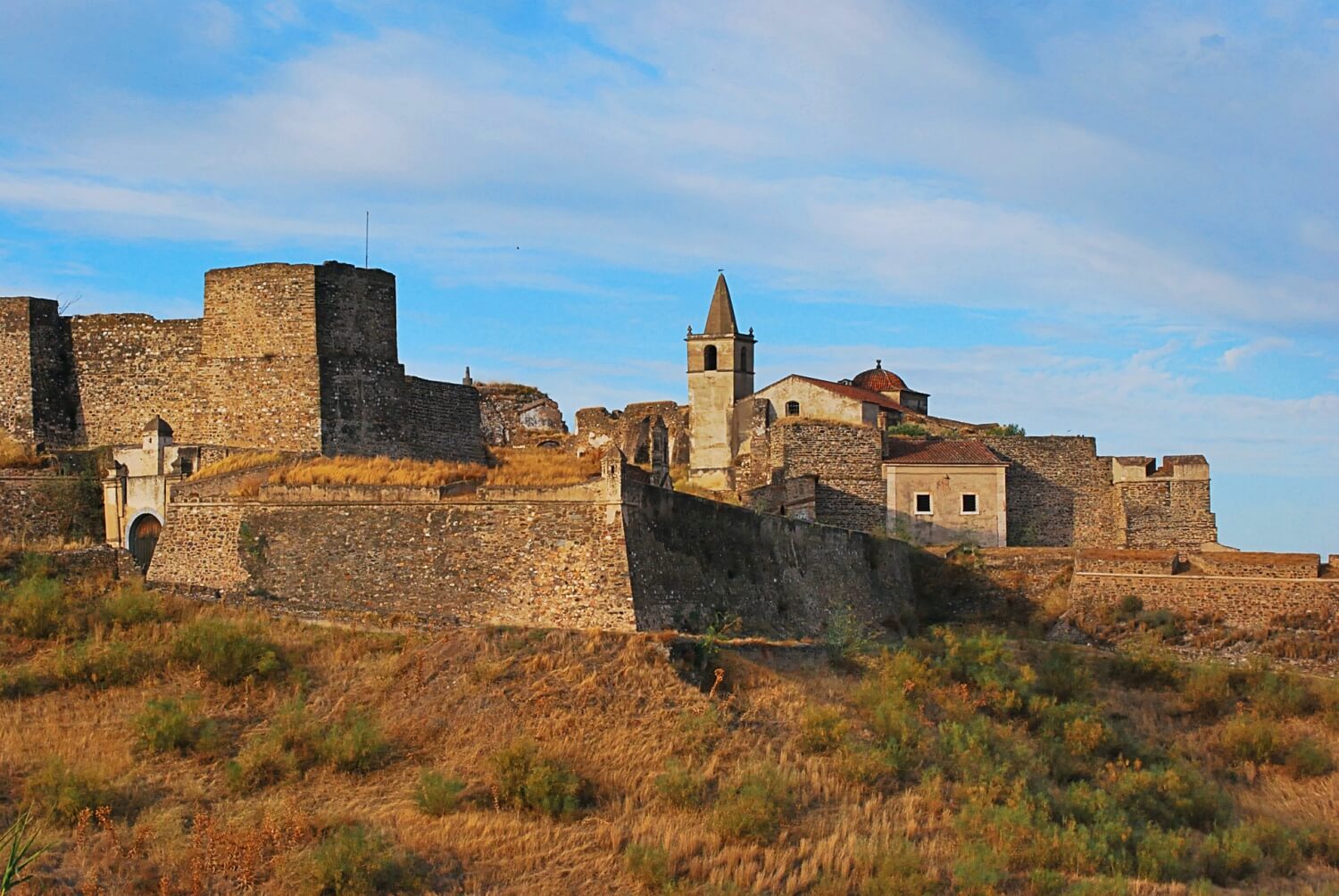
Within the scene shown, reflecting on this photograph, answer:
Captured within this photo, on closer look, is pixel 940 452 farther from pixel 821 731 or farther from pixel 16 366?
pixel 16 366

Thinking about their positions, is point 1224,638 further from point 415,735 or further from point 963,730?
point 415,735

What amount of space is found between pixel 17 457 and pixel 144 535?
3013 millimetres

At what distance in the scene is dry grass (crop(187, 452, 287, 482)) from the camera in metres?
26.9

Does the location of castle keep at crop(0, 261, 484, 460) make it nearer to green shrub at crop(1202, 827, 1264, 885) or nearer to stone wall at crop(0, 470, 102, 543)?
stone wall at crop(0, 470, 102, 543)

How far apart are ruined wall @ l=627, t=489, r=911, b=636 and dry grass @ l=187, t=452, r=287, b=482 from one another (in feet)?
23.1

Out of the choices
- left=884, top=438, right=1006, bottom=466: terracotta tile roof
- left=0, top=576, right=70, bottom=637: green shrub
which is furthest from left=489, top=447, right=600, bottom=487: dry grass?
left=884, top=438, right=1006, bottom=466: terracotta tile roof

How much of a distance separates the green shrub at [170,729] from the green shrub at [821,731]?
739 centimetres

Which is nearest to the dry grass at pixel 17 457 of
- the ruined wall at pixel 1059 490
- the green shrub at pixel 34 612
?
the green shrub at pixel 34 612

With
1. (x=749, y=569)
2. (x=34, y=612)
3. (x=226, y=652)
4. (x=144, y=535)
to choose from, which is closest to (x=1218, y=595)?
(x=749, y=569)

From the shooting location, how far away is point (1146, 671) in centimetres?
2989

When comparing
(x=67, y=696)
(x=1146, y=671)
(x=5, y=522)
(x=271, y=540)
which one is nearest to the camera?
(x=67, y=696)

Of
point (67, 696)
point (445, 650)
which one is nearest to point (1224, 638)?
point (445, 650)

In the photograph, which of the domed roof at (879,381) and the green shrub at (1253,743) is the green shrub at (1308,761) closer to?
the green shrub at (1253,743)

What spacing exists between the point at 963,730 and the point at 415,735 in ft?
25.4
